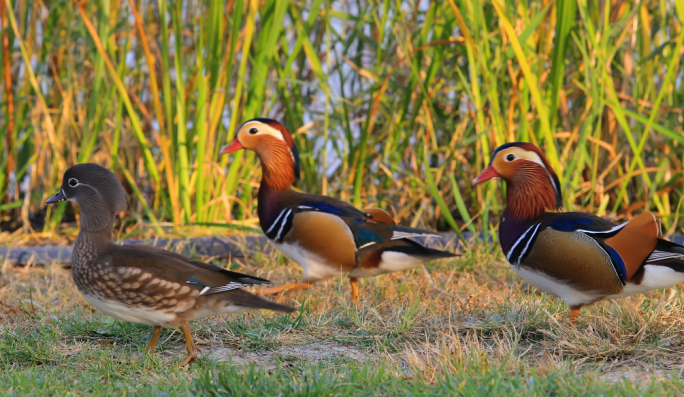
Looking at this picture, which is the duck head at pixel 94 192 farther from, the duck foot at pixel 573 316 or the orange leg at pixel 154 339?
the duck foot at pixel 573 316

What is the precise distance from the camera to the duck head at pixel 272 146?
4.58m

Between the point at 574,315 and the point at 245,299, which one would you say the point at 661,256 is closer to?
the point at 574,315

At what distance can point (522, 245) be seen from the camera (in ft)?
11.4

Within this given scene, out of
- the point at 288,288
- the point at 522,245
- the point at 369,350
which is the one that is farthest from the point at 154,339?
the point at 522,245

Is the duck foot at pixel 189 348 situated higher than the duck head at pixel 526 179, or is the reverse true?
the duck head at pixel 526 179

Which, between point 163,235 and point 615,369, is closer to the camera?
point 615,369

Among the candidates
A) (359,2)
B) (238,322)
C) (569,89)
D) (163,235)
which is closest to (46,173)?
(163,235)

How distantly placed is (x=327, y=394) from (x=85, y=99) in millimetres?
4576

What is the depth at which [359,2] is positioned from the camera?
602 cm

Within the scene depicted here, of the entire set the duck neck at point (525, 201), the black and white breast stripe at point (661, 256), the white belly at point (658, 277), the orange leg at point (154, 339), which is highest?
the duck neck at point (525, 201)


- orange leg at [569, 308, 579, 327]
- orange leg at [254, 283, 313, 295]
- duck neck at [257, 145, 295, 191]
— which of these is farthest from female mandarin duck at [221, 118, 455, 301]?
orange leg at [569, 308, 579, 327]

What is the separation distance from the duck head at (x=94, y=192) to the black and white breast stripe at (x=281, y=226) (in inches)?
42.1

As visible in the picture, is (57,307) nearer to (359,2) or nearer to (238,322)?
(238,322)

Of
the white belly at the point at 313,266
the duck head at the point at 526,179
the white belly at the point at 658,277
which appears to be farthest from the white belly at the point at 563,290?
the white belly at the point at 313,266
